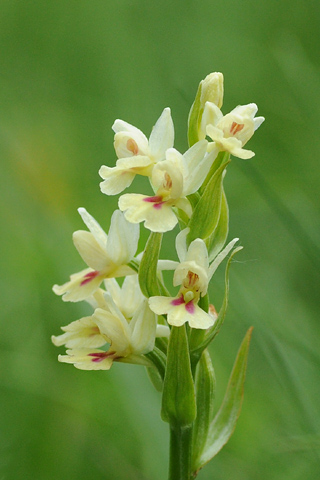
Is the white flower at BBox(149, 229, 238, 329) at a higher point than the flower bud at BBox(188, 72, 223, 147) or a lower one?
lower

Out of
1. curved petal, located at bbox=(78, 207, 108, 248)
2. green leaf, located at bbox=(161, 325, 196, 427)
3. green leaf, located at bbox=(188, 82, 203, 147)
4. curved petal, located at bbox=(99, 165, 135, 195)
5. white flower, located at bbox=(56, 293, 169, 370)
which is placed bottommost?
green leaf, located at bbox=(161, 325, 196, 427)

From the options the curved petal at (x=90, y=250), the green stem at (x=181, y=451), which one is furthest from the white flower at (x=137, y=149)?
the green stem at (x=181, y=451)

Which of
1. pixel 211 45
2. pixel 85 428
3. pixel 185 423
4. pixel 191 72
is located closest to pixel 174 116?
pixel 191 72

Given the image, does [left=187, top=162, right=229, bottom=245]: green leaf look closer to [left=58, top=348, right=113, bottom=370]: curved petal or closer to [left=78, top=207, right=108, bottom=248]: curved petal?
[left=78, top=207, right=108, bottom=248]: curved petal

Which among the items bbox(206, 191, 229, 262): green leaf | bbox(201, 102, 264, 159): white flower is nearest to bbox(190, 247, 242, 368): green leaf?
bbox(206, 191, 229, 262): green leaf

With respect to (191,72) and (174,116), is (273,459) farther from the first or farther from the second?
(191,72)

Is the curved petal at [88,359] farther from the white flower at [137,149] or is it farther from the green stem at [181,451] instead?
the white flower at [137,149]

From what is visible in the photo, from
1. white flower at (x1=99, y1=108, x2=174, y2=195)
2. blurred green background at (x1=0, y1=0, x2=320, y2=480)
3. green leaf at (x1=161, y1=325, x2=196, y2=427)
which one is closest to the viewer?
green leaf at (x1=161, y1=325, x2=196, y2=427)
